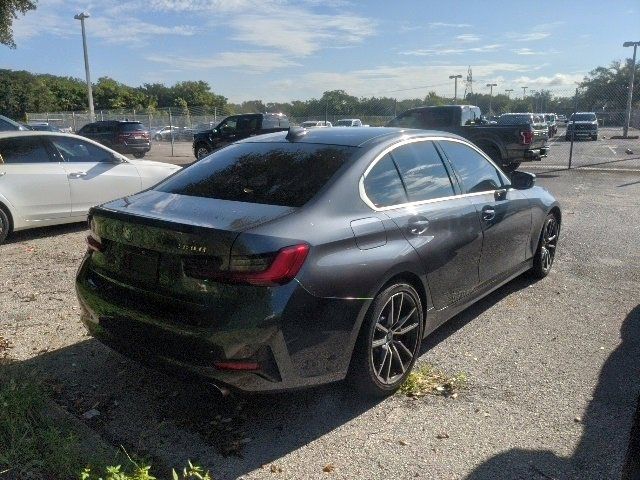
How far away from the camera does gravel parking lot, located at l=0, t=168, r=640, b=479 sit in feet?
9.39

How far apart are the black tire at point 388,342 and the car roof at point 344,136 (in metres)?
1.03

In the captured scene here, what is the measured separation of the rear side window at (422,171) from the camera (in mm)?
3808

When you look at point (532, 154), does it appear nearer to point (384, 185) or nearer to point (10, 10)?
point (384, 185)

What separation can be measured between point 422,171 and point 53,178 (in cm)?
543

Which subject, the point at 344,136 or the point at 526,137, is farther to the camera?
the point at 526,137

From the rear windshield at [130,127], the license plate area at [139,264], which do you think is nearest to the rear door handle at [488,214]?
the license plate area at [139,264]

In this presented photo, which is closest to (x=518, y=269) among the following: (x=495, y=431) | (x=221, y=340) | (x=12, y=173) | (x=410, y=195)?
(x=410, y=195)

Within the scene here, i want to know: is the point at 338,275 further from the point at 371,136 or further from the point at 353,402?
the point at 371,136

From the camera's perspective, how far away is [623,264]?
6453mm

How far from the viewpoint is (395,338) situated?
348 cm

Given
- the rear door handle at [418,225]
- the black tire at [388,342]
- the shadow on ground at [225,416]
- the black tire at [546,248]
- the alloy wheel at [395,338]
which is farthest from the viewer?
the black tire at [546,248]

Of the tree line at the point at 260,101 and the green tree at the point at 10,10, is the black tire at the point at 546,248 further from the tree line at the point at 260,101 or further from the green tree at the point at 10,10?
the tree line at the point at 260,101

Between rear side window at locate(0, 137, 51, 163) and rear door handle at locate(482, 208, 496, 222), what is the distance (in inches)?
229

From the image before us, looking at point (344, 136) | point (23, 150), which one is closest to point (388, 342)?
point (344, 136)
